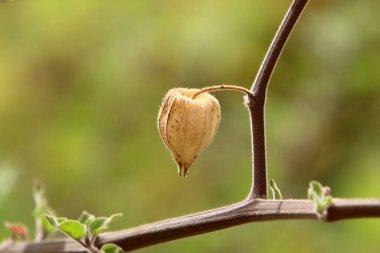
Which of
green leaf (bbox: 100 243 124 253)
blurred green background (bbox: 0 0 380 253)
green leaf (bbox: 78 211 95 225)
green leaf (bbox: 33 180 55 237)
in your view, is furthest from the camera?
blurred green background (bbox: 0 0 380 253)

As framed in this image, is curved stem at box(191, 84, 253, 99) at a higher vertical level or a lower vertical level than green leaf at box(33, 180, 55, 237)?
higher

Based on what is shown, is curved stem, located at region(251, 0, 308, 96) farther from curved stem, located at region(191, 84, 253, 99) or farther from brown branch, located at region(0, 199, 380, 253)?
brown branch, located at region(0, 199, 380, 253)

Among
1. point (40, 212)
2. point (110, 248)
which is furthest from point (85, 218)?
point (40, 212)

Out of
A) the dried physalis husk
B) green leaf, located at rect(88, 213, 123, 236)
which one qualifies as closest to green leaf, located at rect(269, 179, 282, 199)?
the dried physalis husk

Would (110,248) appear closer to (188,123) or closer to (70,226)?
(70,226)

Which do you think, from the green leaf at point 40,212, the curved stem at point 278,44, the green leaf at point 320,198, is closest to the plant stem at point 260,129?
the curved stem at point 278,44

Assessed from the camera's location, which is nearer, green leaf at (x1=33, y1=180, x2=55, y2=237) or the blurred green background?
green leaf at (x1=33, y1=180, x2=55, y2=237)
